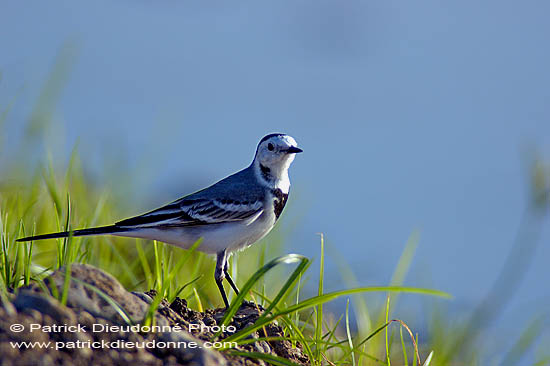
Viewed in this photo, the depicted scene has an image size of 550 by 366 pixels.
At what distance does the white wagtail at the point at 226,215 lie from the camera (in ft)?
13.6

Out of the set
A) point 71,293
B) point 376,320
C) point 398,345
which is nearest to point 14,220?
point 71,293

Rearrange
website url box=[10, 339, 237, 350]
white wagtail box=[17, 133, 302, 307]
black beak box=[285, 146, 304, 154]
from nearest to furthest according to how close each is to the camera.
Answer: website url box=[10, 339, 237, 350], white wagtail box=[17, 133, 302, 307], black beak box=[285, 146, 304, 154]

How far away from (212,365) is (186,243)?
1955 mm

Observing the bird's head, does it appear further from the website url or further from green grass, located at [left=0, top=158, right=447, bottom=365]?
the website url

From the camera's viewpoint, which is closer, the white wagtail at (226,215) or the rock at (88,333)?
the rock at (88,333)

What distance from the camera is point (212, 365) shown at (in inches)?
93.0

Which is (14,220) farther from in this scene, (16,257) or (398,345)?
(398,345)

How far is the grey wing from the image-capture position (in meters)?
4.18

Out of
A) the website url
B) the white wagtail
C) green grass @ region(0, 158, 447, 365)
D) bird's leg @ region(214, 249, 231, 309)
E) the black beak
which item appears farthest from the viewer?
the black beak

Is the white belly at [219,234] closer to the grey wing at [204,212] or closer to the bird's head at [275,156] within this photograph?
the grey wing at [204,212]

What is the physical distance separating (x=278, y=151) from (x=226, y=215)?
0.61 m

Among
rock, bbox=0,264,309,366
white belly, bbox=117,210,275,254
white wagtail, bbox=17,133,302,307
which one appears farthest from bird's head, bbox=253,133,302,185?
rock, bbox=0,264,309,366

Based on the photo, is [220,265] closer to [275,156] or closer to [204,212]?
[204,212]

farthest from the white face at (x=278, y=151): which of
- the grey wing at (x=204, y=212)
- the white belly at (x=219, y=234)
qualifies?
the white belly at (x=219, y=234)
